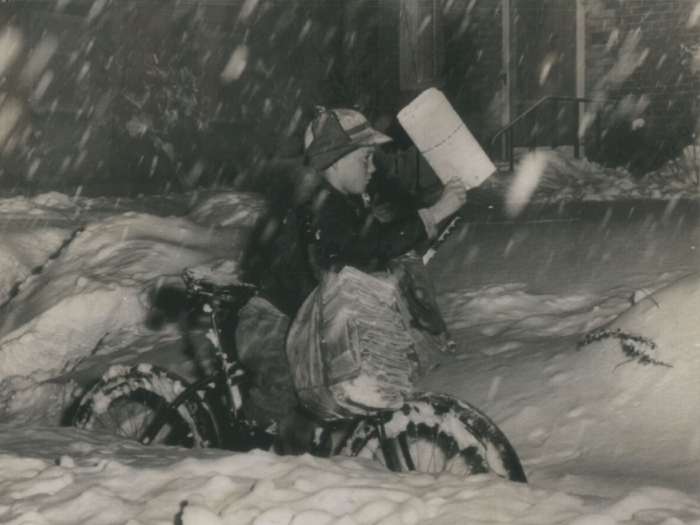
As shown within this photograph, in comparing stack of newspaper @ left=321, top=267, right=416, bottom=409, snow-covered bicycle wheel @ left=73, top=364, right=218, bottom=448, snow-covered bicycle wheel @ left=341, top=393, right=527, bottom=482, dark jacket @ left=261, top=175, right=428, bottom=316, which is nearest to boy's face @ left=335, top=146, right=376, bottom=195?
dark jacket @ left=261, top=175, right=428, bottom=316

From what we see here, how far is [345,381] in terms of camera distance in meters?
2.92

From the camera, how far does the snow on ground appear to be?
9.63ft

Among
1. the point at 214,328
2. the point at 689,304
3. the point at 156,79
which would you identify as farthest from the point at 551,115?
the point at 214,328

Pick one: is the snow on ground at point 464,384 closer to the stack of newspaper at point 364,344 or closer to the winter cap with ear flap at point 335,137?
the stack of newspaper at point 364,344

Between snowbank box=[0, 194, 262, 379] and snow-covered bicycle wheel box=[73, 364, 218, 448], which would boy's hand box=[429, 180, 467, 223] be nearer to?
snow-covered bicycle wheel box=[73, 364, 218, 448]

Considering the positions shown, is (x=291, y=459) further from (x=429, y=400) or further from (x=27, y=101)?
(x=27, y=101)

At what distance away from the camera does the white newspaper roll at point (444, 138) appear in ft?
10.0

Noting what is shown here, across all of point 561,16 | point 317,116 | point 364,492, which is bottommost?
point 364,492

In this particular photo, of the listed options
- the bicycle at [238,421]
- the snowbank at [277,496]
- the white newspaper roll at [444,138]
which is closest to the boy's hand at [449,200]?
the white newspaper roll at [444,138]

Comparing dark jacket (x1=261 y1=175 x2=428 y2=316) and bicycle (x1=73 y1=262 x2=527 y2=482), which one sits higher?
dark jacket (x1=261 y1=175 x2=428 y2=316)

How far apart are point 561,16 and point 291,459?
1385 centimetres

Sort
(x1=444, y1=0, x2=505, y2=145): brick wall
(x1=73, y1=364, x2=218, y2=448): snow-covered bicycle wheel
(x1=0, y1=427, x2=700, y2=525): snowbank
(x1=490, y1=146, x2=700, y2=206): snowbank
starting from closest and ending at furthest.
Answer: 1. (x1=0, y1=427, x2=700, y2=525): snowbank
2. (x1=73, y1=364, x2=218, y2=448): snow-covered bicycle wheel
3. (x1=490, y1=146, x2=700, y2=206): snowbank
4. (x1=444, y1=0, x2=505, y2=145): brick wall

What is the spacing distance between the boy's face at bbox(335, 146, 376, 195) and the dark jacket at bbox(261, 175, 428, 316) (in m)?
0.04

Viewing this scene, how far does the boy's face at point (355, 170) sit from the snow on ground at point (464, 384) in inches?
44.4
